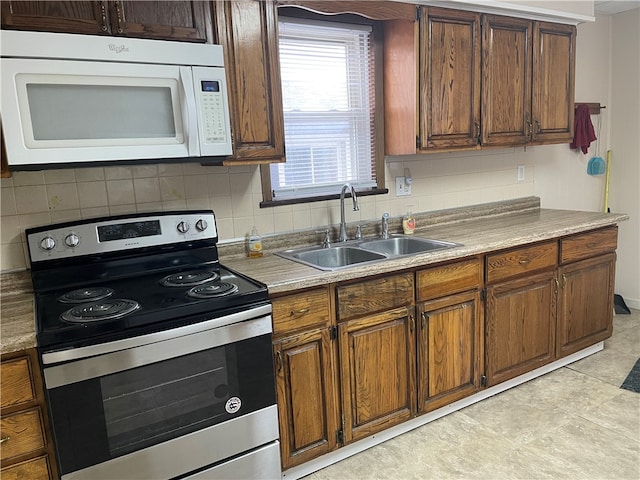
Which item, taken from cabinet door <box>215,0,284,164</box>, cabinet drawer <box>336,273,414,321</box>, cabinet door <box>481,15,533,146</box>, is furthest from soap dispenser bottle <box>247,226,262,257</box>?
cabinet door <box>481,15,533,146</box>

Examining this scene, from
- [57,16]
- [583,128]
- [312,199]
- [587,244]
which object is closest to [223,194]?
[312,199]

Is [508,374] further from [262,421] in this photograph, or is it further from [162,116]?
[162,116]

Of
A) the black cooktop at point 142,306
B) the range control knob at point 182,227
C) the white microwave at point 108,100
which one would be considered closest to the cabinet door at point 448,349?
the black cooktop at point 142,306

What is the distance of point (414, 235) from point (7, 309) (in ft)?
6.62

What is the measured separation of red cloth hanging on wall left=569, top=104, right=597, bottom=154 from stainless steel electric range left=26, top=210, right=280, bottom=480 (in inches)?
118

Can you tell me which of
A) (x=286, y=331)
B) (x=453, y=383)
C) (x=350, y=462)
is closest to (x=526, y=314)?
(x=453, y=383)

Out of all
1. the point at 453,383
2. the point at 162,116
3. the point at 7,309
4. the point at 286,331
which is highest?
the point at 162,116

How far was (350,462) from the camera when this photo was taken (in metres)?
2.24

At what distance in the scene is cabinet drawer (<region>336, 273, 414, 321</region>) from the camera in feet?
6.90

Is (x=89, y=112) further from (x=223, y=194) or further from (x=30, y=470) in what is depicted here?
(x=30, y=470)

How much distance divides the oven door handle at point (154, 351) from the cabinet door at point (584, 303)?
1957mm

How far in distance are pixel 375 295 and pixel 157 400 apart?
100 centimetres

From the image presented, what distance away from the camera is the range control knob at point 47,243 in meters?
1.96

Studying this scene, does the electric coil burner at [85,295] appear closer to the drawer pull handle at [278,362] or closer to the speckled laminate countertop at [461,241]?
the speckled laminate countertop at [461,241]
